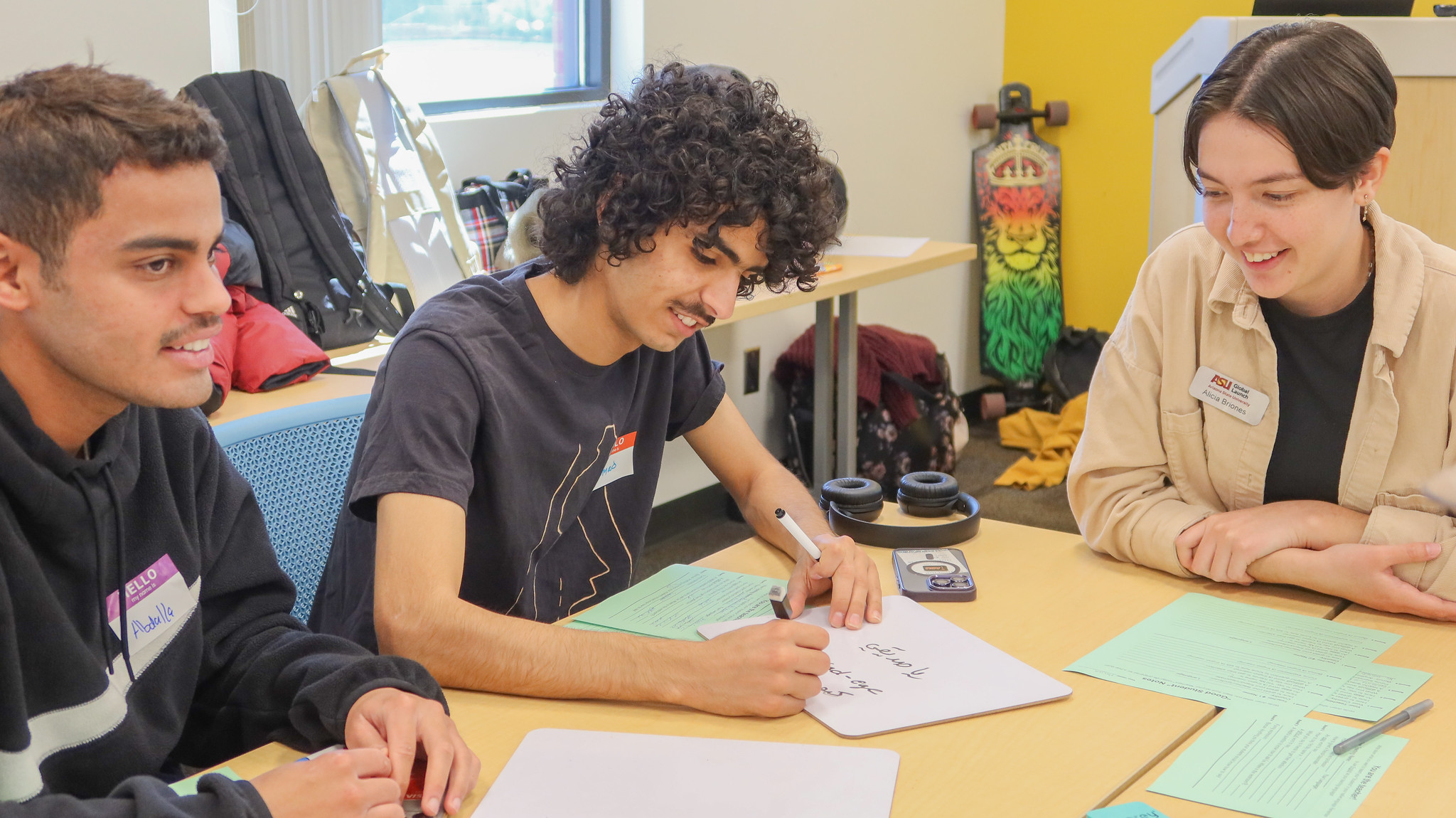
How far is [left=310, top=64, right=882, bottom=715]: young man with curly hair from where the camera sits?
1178 millimetres

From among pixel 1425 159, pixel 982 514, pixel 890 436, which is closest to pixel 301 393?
pixel 1425 159

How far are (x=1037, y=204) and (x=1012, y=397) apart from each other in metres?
0.74

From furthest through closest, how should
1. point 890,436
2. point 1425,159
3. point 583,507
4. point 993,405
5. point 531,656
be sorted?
1. point 993,405
2. point 890,436
3. point 1425,159
4. point 583,507
5. point 531,656

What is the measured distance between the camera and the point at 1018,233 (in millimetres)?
4738

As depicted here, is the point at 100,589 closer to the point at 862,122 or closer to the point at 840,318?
the point at 840,318

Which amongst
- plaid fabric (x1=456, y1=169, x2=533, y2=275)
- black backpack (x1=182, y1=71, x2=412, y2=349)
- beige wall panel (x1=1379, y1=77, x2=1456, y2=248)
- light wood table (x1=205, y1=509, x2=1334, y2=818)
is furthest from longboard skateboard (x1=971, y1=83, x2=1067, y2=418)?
light wood table (x1=205, y1=509, x2=1334, y2=818)

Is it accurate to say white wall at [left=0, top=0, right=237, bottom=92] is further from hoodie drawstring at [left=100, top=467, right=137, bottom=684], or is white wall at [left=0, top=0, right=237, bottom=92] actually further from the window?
hoodie drawstring at [left=100, top=467, right=137, bottom=684]

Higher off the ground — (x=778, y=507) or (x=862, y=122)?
(x=862, y=122)

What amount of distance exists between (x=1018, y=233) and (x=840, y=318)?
154 cm

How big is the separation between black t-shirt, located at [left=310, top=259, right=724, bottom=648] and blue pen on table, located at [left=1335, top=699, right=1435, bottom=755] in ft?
2.74

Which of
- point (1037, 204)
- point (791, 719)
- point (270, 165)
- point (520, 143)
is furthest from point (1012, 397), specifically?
point (791, 719)

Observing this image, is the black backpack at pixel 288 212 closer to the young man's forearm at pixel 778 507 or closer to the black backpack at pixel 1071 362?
the young man's forearm at pixel 778 507

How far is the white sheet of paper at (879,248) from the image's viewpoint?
11.2 ft

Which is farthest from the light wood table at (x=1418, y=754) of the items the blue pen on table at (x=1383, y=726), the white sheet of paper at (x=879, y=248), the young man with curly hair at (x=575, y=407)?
the white sheet of paper at (x=879, y=248)
